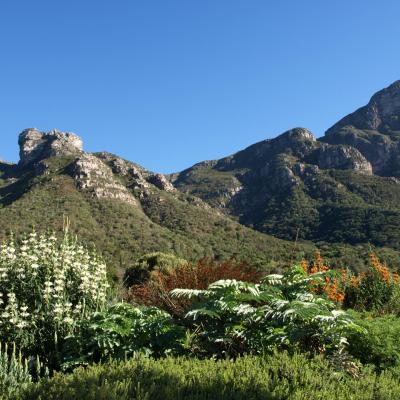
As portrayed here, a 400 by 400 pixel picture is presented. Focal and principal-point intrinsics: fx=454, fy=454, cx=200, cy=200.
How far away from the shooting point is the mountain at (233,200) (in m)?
66.4

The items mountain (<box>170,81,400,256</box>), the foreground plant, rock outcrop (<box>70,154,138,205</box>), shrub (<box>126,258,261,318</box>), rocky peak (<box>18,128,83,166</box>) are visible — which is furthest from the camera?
rocky peak (<box>18,128,83,166</box>)

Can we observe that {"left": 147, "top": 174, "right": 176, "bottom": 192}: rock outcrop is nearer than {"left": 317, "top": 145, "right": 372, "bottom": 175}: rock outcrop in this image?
Yes

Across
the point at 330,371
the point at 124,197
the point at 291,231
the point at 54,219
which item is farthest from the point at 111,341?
the point at 291,231

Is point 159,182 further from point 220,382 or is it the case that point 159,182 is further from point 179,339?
point 220,382

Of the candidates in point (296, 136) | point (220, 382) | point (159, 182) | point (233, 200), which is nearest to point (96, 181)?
point (159, 182)

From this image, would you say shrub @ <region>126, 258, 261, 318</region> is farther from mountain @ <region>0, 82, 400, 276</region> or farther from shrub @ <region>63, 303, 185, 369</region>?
mountain @ <region>0, 82, 400, 276</region>

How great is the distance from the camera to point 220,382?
398cm

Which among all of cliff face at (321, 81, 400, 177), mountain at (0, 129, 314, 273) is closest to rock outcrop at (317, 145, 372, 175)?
cliff face at (321, 81, 400, 177)

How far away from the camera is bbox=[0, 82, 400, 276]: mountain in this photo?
66438mm

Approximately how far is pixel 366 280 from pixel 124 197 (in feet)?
258

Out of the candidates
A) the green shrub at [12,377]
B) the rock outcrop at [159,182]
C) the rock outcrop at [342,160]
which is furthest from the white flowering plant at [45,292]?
the rock outcrop at [342,160]

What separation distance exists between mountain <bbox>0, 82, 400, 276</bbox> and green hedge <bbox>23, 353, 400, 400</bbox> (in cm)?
1677

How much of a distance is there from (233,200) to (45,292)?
147 m

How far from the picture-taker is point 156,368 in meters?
4.29
